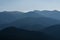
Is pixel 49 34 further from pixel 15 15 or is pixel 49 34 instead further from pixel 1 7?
pixel 1 7

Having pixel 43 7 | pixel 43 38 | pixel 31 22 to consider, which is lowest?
pixel 43 38

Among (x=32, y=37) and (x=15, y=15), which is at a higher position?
(x=15, y=15)

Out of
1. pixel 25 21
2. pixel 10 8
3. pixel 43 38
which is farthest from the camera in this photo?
pixel 10 8

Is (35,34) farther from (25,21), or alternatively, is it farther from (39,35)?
(25,21)

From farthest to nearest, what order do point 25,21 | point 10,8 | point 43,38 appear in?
point 10,8 → point 25,21 → point 43,38

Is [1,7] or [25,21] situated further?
[1,7]

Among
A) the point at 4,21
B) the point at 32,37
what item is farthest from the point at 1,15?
the point at 32,37
